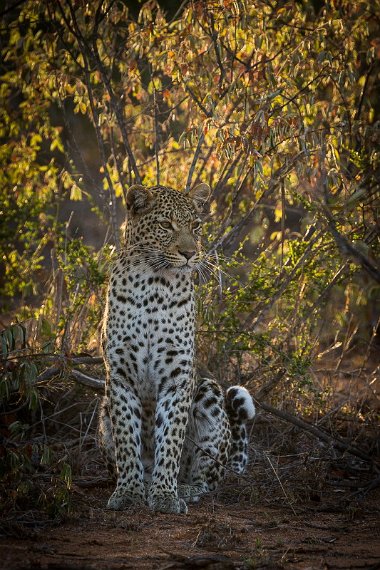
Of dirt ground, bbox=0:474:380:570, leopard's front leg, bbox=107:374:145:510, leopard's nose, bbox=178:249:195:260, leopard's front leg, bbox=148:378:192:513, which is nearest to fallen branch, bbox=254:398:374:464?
dirt ground, bbox=0:474:380:570

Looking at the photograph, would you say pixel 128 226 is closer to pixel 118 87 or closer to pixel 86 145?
pixel 118 87

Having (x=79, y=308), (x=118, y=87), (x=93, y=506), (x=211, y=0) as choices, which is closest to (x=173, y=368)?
(x=93, y=506)

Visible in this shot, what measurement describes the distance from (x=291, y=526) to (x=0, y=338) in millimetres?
2228

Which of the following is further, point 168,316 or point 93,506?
point 168,316

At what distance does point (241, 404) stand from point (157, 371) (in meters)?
1.05

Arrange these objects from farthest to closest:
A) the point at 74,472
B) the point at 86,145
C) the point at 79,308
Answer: the point at 86,145 → the point at 79,308 → the point at 74,472

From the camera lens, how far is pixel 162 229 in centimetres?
677

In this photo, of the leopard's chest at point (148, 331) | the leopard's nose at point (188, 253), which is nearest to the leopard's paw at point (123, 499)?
the leopard's chest at point (148, 331)

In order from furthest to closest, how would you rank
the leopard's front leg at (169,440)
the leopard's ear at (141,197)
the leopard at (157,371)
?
the leopard's ear at (141,197) < the leopard at (157,371) < the leopard's front leg at (169,440)

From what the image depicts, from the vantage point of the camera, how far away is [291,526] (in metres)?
5.73

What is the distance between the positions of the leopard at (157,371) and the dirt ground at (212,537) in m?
0.32

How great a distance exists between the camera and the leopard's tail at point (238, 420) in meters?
7.29

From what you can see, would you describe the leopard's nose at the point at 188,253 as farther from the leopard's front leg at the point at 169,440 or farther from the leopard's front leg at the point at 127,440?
the leopard's front leg at the point at 127,440

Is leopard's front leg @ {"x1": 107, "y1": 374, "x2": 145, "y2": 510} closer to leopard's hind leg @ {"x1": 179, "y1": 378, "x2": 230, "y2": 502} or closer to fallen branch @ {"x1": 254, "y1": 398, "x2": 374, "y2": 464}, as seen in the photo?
leopard's hind leg @ {"x1": 179, "y1": 378, "x2": 230, "y2": 502}
